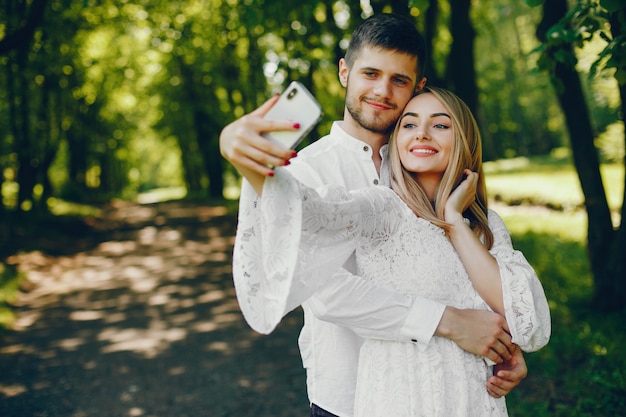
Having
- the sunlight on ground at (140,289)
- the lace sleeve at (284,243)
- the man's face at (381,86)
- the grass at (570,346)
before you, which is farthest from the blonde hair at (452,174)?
the sunlight on ground at (140,289)

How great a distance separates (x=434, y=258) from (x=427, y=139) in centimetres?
48

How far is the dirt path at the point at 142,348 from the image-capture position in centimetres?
562

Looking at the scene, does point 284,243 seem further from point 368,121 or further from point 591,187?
point 591,187

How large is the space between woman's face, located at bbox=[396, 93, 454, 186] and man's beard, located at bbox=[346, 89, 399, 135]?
146mm

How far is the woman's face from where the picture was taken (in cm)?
235

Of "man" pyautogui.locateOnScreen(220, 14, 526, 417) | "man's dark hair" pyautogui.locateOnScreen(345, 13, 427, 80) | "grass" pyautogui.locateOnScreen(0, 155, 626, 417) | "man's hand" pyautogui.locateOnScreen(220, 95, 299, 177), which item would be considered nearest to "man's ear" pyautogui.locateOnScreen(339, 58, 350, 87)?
"man" pyautogui.locateOnScreen(220, 14, 526, 417)

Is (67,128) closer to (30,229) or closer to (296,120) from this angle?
(30,229)

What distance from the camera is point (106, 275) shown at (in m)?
12.0

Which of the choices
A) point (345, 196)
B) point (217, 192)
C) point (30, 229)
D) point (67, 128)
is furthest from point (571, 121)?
point (217, 192)

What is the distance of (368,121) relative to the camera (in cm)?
257

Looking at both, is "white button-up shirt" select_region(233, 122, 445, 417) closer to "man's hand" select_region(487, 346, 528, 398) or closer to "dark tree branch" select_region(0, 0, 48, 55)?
"man's hand" select_region(487, 346, 528, 398)

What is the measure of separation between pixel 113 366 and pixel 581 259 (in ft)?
21.9

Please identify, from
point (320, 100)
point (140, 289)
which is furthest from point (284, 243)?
point (320, 100)

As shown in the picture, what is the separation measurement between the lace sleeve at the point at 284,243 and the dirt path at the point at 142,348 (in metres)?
3.81
